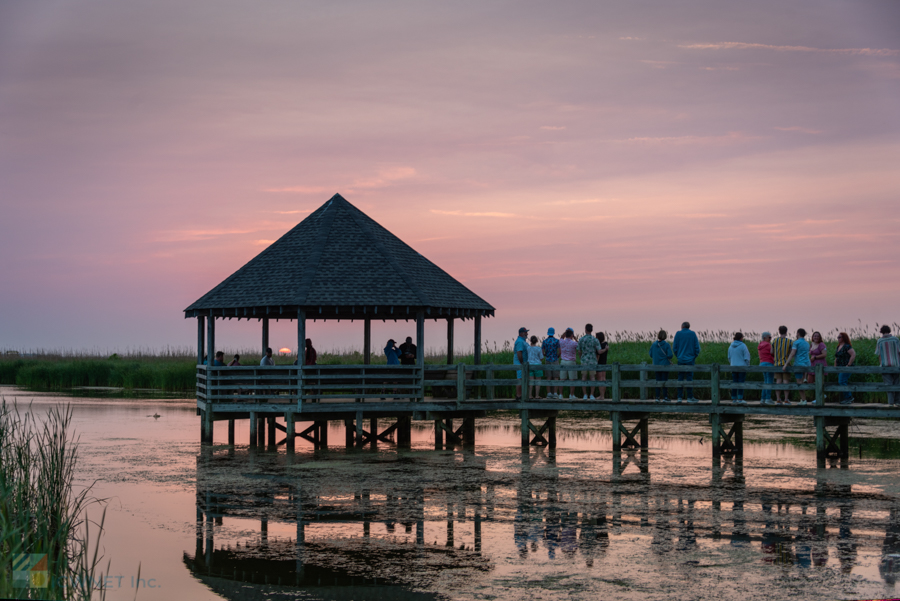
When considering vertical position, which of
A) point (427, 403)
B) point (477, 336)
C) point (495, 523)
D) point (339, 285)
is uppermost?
point (339, 285)

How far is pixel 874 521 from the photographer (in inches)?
492

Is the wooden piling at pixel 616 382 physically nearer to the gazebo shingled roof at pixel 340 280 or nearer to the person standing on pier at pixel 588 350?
the person standing on pier at pixel 588 350

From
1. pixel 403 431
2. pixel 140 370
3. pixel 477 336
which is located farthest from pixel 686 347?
pixel 140 370

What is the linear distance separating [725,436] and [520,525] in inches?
381

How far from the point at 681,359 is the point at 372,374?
7.25 m

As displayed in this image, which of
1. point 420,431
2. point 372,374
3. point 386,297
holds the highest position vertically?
point 386,297

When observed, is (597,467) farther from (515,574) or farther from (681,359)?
(515,574)

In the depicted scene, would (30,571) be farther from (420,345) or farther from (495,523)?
(420,345)

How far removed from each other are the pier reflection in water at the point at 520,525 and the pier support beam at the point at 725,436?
50.0 inches

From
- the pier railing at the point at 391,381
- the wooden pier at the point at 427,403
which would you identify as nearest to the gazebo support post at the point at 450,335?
the wooden pier at the point at 427,403

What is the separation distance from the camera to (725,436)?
2034 centimetres

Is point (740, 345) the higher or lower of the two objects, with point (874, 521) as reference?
higher

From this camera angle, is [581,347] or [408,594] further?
[581,347]

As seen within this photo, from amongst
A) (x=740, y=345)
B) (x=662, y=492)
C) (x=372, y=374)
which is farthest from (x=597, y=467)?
(x=372, y=374)
